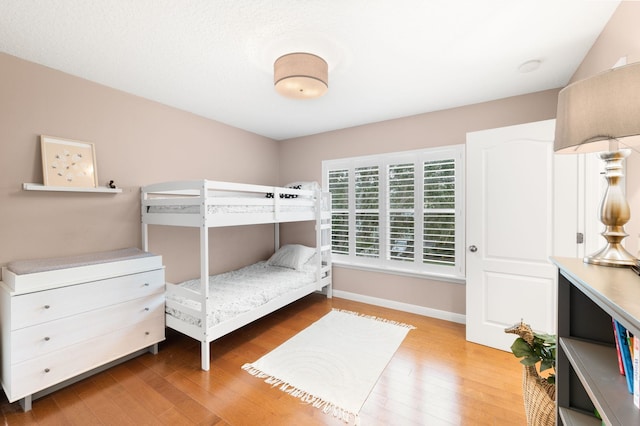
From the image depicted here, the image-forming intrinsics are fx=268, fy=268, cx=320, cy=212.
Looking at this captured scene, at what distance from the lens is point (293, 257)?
3686mm

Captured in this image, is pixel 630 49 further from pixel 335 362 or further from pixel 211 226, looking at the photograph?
pixel 211 226

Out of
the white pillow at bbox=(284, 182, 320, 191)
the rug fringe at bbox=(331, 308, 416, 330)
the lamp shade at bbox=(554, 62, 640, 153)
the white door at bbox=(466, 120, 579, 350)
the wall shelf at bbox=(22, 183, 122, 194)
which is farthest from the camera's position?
the white pillow at bbox=(284, 182, 320, 191)

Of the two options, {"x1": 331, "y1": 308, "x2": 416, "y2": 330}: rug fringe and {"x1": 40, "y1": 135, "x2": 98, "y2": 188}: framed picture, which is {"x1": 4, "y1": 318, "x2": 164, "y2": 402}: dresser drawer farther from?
{"x1": 331, "y1": 308, "x2": 416, "y2": 330}: rug fringe

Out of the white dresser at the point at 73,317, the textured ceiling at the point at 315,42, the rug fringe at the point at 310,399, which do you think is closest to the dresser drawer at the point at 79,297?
the white dresser at the point at 73,317

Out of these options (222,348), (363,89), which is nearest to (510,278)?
(363,89)

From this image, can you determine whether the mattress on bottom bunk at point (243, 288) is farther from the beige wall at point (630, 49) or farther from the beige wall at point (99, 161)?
the beige wall at point (630, 49)

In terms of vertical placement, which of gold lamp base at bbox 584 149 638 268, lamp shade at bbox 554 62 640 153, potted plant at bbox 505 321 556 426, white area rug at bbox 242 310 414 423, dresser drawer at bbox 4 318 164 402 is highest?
lamp shade at bbox 554 62 640 153

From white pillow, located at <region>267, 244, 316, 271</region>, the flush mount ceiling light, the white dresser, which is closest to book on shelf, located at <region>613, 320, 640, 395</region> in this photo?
the flush mount ceiling light

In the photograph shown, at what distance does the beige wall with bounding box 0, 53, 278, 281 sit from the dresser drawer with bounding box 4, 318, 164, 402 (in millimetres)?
733

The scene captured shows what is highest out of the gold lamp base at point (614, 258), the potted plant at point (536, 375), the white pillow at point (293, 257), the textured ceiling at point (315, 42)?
the textured ceiling at point (315, 42)

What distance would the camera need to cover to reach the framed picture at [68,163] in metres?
2.10

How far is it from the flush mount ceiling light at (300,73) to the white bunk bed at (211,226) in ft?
3.05

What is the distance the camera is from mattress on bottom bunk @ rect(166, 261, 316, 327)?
232 cm

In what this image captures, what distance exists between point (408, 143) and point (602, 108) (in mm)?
2448
